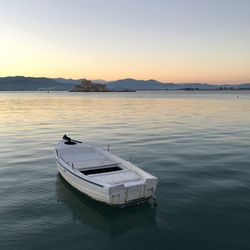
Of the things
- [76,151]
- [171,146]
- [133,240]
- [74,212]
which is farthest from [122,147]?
[133,240]

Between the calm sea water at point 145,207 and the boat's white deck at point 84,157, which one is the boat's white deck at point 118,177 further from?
the boat's white deck at point 84,157

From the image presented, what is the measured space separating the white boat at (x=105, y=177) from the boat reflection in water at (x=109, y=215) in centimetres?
75

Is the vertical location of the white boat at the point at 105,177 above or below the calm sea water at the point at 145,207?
above

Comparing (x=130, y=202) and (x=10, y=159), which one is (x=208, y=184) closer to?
(x=130, y=202)

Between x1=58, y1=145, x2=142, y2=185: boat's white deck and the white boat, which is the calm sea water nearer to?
the white boat

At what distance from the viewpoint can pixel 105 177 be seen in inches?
760

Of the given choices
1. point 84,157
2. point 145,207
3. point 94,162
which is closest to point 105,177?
point 145,207

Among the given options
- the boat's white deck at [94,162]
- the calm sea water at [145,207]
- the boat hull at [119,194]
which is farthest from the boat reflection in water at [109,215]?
the boat's white deck at [94,162]

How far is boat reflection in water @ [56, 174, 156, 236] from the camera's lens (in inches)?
635

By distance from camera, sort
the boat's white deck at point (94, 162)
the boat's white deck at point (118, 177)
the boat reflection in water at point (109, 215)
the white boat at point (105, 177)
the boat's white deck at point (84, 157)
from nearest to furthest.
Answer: the boat reflection in water at point (109, 215), the white boat at point (105, 177), the boat's white deck at point (118, 177), the boat's white deck at point (94, 162), the boat's white deck at point (84, 157)

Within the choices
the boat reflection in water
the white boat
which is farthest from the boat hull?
the boat reflection in water

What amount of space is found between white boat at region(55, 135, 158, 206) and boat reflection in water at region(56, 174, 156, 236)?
2.45 ft

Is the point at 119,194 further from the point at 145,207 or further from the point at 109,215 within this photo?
the point at 145,207

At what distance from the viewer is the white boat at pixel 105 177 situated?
54.5 feet
